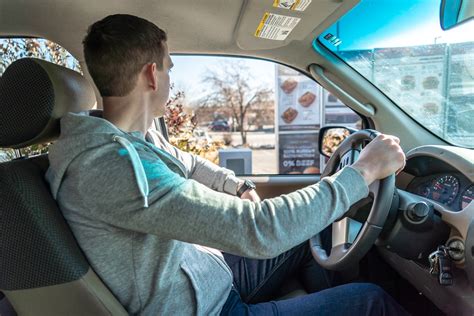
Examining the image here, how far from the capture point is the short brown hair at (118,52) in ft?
3.49

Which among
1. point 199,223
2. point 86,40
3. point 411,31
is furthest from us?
point 411,31

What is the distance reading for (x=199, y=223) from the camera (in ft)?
2.90

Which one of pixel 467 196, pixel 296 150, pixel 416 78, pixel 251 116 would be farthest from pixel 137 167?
pixel 251 116

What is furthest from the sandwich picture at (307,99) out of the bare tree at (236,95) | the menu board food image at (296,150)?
the bare tree at (236,95)

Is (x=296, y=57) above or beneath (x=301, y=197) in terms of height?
above

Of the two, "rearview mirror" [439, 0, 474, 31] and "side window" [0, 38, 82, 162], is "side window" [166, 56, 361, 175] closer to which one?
"side window" [0, 38, 82, 162]

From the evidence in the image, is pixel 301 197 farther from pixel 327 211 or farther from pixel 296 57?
pixel 296 57

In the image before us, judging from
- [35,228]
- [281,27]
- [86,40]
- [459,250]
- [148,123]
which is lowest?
[459,250]

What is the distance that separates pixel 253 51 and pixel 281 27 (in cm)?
38

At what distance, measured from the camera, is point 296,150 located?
499 centimetres

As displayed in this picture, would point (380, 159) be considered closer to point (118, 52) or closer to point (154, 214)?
point (154, 214)

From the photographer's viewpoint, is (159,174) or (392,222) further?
(392,222)

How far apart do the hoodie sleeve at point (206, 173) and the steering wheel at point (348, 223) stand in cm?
40

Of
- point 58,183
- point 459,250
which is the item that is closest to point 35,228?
point 58,183
